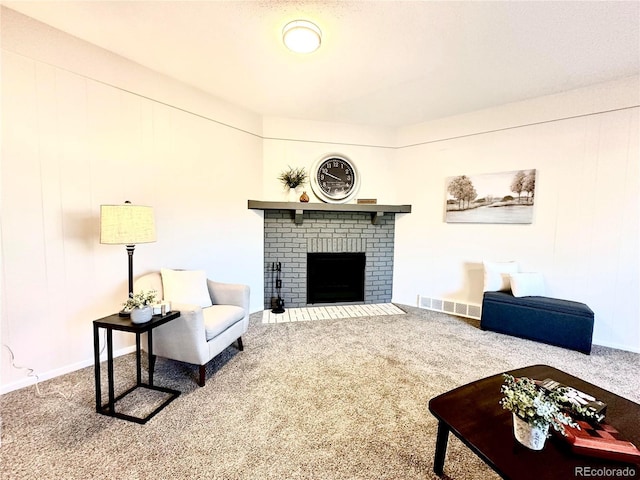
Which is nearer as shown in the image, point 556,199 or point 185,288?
point 185,288

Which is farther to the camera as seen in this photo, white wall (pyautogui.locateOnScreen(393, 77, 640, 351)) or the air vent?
the air vent

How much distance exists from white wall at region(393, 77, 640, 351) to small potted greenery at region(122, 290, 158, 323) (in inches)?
140

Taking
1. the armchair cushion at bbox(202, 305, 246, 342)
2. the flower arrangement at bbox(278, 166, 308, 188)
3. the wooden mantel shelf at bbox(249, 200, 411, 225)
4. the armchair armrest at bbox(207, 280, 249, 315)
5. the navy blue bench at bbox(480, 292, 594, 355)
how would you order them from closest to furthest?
the armchair cushion at bbox(202, 305, 246, 342) < the armchair armrest at bbox(207, 280, 249, 315) < the navy blue bench at bbox(480, 292, 594, 355) < the wooden mantel shelf at bbox(249, 200, 411, 225) < the flower arrangement at bbox(278, 166, 308, 188)

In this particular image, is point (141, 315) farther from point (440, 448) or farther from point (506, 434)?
point (506, 434)

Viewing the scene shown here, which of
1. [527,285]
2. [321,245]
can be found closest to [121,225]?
→ [321,245]

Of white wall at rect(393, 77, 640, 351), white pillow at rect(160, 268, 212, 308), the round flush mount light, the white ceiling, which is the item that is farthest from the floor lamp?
white wall at rect(393, 77, 640, 351)

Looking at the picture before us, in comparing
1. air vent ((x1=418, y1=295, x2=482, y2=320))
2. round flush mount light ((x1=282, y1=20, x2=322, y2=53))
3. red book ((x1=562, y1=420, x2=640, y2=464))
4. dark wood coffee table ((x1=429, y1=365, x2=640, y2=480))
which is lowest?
air vent ((x1=418, y1=295, x2=482, y2=320))

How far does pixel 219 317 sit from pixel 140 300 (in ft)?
2.11

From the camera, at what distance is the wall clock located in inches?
160

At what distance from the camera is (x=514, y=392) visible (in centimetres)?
115

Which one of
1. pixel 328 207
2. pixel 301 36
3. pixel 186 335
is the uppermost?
pixel 301 36

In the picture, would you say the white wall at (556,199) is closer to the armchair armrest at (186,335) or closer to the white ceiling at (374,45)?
the white ceiling at (374,45)

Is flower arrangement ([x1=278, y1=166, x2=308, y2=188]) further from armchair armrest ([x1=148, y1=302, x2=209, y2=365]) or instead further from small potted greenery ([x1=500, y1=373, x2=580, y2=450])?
small potted greenery ([x1=500, y1=373, x2=580, y2=450])

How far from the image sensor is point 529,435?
1.12m
